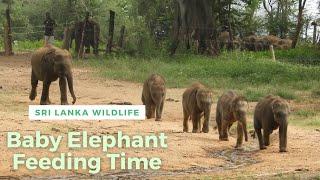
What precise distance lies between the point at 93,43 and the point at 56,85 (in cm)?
1110

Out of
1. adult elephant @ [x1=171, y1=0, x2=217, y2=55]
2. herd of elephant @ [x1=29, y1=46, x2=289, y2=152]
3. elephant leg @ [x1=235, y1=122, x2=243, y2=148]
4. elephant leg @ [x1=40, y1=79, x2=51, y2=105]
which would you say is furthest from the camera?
adult elephant @ [x1=171, y1=0, x2=217, y2=55]

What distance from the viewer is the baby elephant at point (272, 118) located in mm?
12055

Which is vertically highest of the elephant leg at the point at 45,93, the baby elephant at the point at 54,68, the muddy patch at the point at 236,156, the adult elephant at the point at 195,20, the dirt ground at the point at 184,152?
the adult elephant at the point at 195,20

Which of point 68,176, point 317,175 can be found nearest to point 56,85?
point 68,176

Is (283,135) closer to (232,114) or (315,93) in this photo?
(232,114)

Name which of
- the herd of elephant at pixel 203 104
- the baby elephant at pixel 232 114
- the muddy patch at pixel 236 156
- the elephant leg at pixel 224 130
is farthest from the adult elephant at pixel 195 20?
the muddy patch at pixel 236 156

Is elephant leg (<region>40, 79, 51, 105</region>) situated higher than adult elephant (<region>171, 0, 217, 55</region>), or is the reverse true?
adult elephant (<region>171, 0, 217, 55</region>)

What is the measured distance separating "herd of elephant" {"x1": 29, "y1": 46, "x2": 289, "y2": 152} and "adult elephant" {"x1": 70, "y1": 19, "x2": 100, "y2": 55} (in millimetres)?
15352

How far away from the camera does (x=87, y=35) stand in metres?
33.6

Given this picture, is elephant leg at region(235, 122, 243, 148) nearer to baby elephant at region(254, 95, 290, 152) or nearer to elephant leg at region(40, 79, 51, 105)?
baby elephant at region(254, 95, 290, 152)

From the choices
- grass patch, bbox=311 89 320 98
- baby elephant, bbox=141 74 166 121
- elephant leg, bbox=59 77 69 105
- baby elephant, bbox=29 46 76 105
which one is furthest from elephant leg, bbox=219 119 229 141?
grass patch, bbox=311 89 320 98

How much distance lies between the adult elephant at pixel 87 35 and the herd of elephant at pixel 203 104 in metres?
15.4

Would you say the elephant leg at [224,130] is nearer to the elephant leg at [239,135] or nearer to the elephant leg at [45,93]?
the elephant leg at [239,135]

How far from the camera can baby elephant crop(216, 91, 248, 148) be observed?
1237cm
